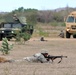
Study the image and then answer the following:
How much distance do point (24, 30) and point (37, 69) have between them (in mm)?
21943

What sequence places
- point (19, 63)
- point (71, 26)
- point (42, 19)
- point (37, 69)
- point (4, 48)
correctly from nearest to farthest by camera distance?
point (37, 69), point (19, 63), point (4, 48), point (71, 26), point (42, 19)

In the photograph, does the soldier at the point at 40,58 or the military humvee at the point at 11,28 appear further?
the military humvee at the point at 11,28

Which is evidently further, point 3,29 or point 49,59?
point 3,29

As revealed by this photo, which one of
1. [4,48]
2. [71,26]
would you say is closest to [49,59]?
[4,48]

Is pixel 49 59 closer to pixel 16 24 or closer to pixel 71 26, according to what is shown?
pixel 16 24

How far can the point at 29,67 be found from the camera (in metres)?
17.4

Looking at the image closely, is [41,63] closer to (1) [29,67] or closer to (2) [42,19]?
(1) [29,67]

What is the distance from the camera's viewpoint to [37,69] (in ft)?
54.7

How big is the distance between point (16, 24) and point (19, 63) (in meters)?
21.2

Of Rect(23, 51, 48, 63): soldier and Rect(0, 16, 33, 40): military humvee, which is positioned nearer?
Rect(23, 51, 48, 63): soldier

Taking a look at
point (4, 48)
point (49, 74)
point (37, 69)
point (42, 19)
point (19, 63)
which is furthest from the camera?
point (42, 19)

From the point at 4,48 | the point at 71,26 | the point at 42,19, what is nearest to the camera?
the point at 4,48

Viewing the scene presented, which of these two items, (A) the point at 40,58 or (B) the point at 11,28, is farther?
(B) the point at 11,28

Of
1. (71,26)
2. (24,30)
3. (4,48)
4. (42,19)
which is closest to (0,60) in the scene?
(4,48)
